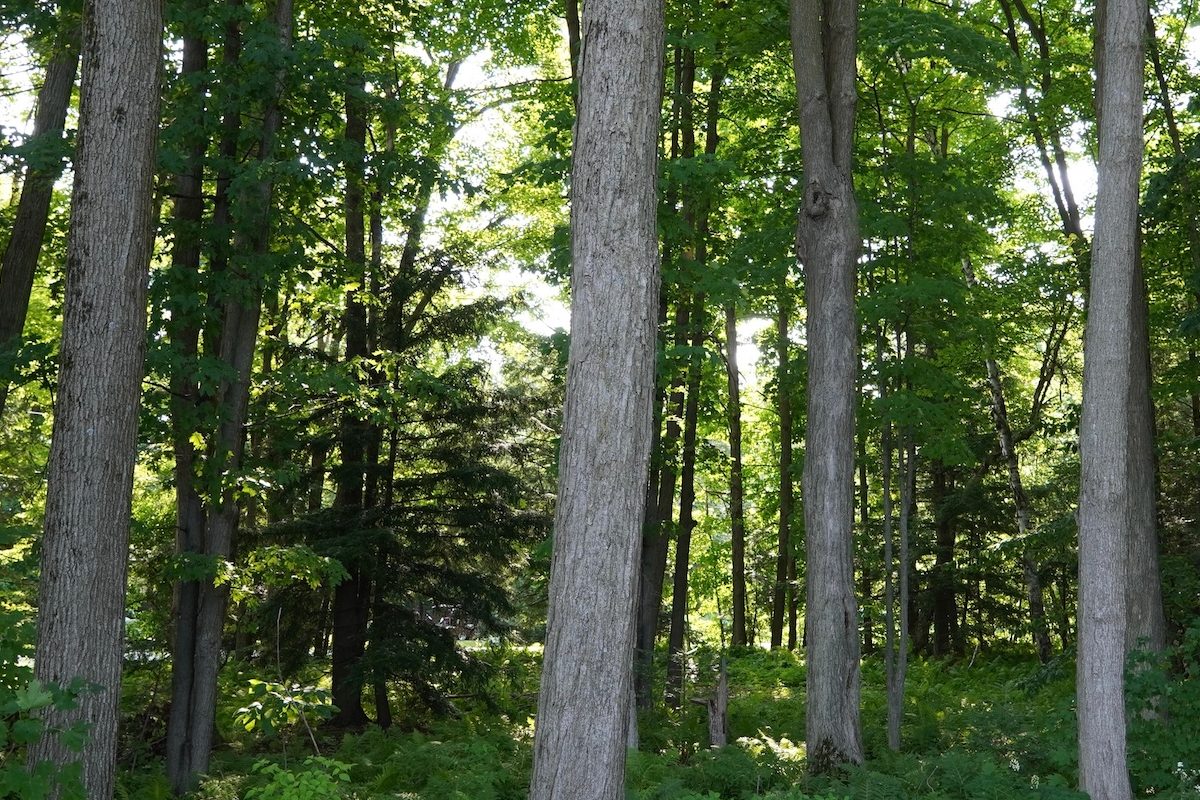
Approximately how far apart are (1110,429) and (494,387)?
8223mm

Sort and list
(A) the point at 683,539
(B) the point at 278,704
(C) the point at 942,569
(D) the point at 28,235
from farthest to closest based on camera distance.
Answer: (C) the point at 942,569 < (A) the point at 683,539 < (D) the point at 28,235 < (B) the point at 278,704

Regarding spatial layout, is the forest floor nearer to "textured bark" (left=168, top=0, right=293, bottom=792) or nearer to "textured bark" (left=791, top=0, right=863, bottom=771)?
"textured bark" (left=168, top=0, right=293, bottom=792)

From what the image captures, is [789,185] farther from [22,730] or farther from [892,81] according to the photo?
[22,730]

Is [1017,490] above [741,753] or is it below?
above

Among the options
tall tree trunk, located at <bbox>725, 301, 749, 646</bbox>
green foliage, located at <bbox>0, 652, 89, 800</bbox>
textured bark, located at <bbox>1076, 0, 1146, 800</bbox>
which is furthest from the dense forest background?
tall tree trunk, located at <bbox>725, 301, 749, 646</bbox>

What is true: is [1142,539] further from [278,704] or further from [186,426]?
[186,426]

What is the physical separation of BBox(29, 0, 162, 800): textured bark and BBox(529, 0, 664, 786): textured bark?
10.9 ft

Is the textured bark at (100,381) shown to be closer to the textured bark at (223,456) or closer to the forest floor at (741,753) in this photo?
the forest floor at (741,753)

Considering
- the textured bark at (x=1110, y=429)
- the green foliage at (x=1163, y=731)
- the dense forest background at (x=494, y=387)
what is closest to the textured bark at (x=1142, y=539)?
the dense forest background at (x=494, y=387)

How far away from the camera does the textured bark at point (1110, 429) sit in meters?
7.30

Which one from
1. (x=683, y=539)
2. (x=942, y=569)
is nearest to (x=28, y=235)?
(x=683, y=539)

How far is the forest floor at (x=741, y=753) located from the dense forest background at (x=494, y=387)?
0.06 metres

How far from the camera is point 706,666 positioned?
12.7 metres

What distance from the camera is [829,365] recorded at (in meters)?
9.84
